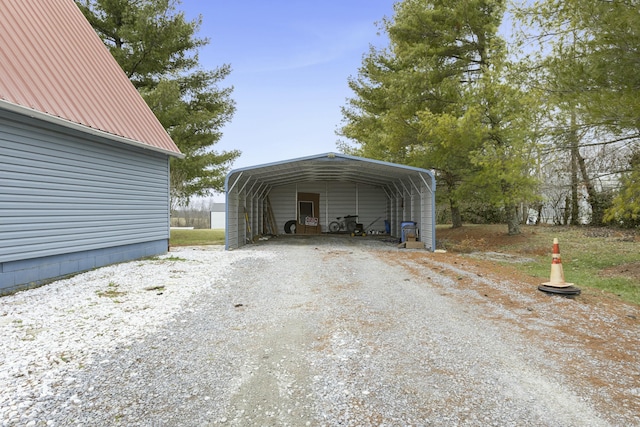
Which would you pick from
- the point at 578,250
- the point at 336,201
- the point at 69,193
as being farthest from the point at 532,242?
the point at 69,193

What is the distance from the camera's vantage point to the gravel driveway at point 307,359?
2684 millimetres

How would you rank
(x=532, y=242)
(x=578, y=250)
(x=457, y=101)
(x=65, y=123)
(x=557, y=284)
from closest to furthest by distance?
(x=557, y=284) < (x=65, y=123) < (x=578, y=250) < (x=532, y=242) < (x=457, y=101)

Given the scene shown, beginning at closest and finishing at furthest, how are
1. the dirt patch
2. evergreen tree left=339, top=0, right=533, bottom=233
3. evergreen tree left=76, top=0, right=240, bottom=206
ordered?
the dirt patch → evergreen tree left=339, top=0, right=533, bottom=233 → evergreen tree left=76, top=0, right=240, bottom=206

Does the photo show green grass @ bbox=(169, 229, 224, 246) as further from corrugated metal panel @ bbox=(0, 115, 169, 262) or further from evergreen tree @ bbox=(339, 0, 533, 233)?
evergreen tree @ bbox=(339, 0, 533, 233)

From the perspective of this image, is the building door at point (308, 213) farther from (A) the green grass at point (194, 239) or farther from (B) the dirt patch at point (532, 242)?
(B) the dirt patch at point (532, 242)

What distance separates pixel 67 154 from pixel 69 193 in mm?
785

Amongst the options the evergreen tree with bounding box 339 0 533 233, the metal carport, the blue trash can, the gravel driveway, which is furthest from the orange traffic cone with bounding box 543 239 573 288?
the blue trash can

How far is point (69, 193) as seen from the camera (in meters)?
7.89

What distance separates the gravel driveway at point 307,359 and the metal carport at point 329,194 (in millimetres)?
6937

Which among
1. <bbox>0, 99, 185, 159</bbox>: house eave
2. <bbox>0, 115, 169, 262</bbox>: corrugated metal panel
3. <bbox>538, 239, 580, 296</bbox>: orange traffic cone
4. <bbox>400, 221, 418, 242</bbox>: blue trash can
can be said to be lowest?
<bbox>538, 239, 580, 296</bbox>: orange traffic cone

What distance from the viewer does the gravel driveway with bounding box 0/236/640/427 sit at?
8.80 ft

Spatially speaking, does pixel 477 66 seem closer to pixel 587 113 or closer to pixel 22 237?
pixel 587 113

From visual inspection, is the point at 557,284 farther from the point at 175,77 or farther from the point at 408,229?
the point at 175,77

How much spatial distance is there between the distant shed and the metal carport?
3.09 m
